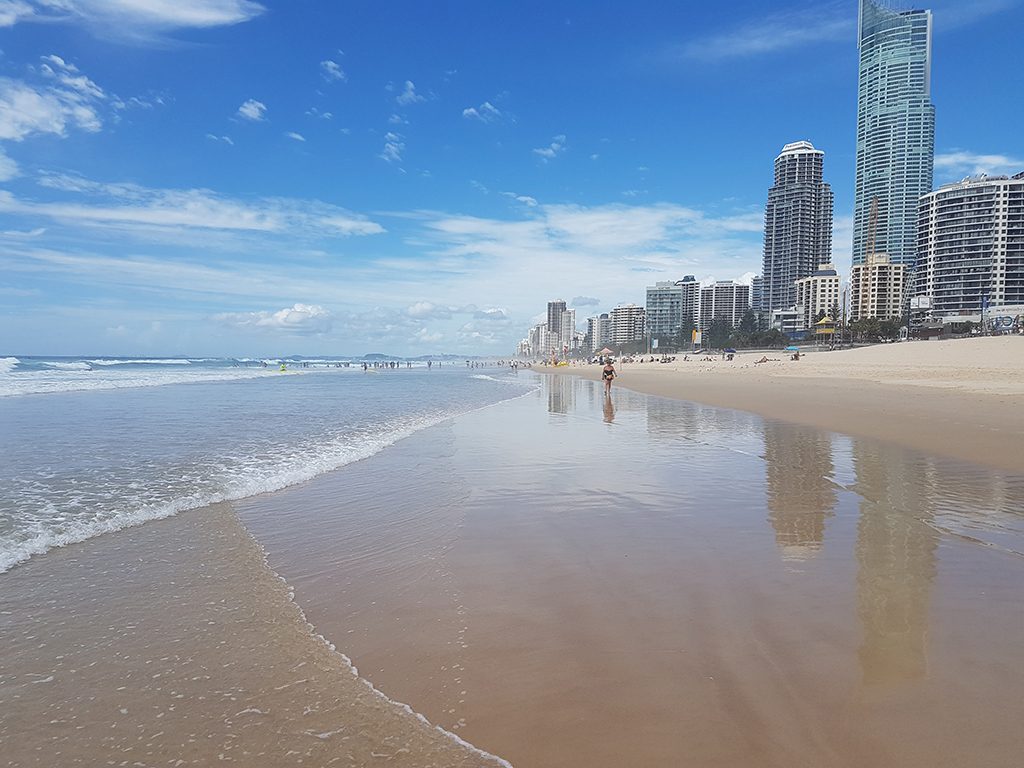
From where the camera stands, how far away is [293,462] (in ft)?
33.5

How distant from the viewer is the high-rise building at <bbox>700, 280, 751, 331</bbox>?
187875 millimetres

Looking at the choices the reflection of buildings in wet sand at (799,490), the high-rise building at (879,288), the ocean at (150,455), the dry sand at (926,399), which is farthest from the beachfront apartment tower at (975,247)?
the ocean at (150,455)

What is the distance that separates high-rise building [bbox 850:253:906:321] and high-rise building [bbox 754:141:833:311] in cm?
2904

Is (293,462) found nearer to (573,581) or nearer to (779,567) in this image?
(573,581)

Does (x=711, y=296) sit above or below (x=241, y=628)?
above

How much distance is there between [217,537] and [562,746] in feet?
15.8

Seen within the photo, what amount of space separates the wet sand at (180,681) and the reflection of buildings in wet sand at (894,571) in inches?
96.2

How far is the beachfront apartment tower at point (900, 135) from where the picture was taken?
189 meters

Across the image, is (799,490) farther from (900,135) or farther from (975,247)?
(900,135)

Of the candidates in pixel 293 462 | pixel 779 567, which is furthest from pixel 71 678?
pixel 293 462

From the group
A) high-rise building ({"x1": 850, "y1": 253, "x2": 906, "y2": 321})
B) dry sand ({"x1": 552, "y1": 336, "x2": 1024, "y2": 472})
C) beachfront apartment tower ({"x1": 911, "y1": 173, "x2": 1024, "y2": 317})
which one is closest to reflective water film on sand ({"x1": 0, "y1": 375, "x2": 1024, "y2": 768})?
dry sand ({"x1": 552, "y1": 336, "x2": 1024, "y2": 472})

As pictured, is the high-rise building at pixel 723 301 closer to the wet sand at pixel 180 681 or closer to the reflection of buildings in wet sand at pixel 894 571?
the reflection of buildings in wet sand at pixel 894 571

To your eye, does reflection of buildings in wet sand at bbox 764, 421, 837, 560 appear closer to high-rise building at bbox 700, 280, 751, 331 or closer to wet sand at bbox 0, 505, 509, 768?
wet sand at bbox 0, 505, 509, 768

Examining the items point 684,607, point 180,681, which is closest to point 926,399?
point 684,607
